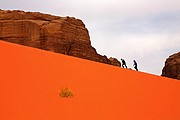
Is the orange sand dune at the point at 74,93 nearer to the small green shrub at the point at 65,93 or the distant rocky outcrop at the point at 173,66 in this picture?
the small green shrub at the point at 65,93

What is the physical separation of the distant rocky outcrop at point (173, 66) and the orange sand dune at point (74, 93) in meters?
32.7

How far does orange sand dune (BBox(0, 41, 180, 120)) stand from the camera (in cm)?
523

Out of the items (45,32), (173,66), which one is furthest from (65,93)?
(173,66)

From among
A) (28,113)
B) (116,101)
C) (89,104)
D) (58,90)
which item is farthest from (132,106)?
→ (28,113)

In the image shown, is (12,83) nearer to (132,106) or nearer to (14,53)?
(14,53)

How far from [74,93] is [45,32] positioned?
1031 inches

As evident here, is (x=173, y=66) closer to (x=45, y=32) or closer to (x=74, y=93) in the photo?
(x=45, y=32)

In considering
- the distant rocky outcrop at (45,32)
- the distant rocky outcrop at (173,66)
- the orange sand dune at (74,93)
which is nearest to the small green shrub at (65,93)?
the orange sand dune at (74,93)

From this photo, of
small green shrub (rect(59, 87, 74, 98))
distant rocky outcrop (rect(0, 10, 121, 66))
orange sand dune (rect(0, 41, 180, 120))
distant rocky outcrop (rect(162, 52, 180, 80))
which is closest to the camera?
orange sand dune (rect(0, 41, 180, 120))

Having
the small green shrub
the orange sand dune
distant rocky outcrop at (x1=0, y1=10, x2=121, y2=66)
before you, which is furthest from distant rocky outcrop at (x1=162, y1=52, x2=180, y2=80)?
the small green shrub

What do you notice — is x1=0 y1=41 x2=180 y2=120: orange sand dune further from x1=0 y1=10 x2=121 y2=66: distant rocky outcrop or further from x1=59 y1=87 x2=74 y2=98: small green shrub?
x1=0 y1=10 x2=121 y2=66: distant rocky outcrop

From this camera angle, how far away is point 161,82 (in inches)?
421

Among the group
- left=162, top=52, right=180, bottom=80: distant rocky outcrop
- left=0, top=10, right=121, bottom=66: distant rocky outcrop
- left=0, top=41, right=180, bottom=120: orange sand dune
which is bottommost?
left=0, top=41, right=180, bottom=120: orange sand dune

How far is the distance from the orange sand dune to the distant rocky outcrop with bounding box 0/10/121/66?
2290 cm
